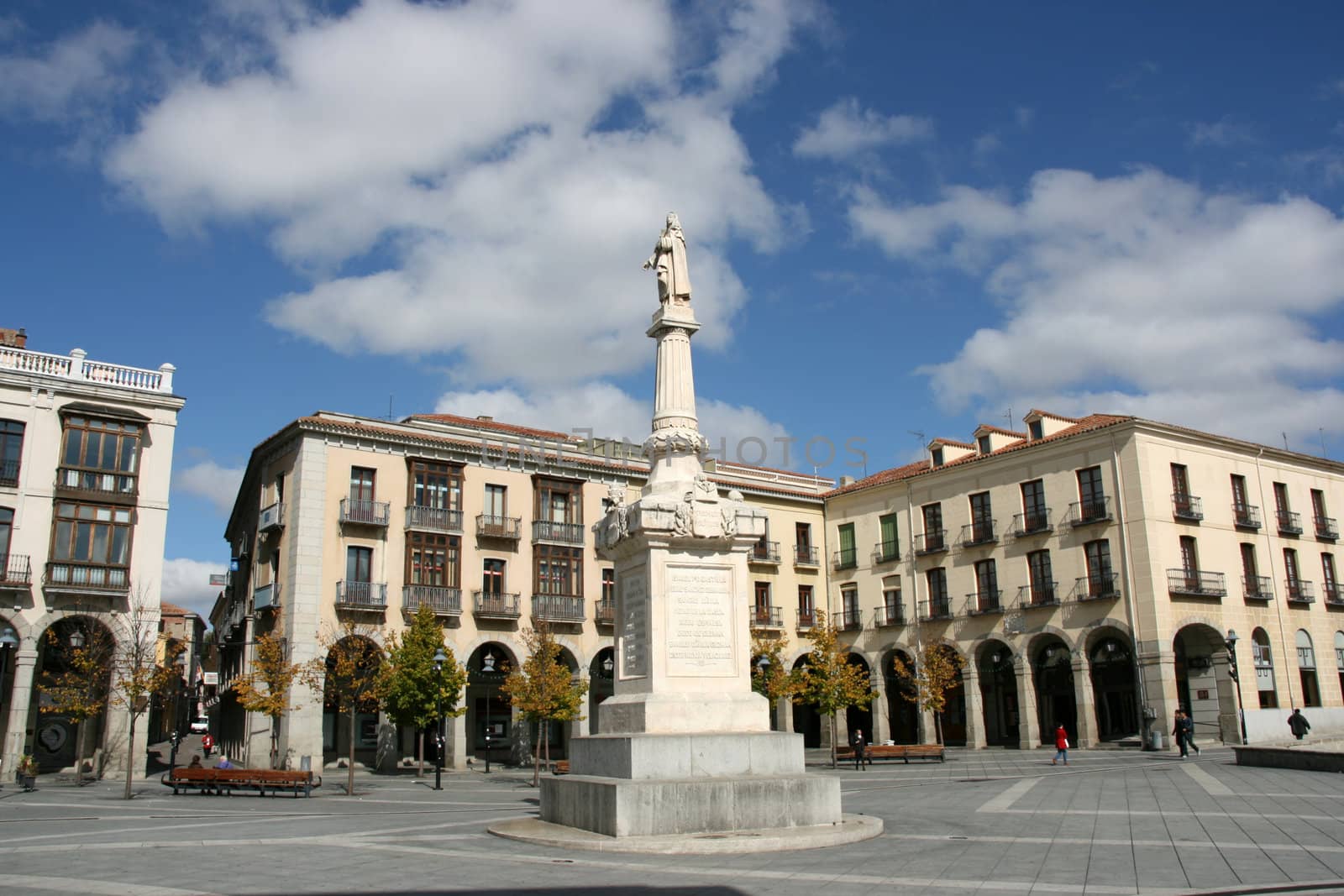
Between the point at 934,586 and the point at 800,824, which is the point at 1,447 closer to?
the point at 800,824

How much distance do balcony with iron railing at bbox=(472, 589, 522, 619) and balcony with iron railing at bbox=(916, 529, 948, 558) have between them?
58.6ft

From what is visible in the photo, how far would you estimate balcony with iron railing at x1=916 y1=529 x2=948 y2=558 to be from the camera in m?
45.8

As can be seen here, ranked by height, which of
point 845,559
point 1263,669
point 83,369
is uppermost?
point 83,369

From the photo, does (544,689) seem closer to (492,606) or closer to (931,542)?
(492,606)

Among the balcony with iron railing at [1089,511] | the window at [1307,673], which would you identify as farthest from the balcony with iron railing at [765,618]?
the window at [1307,673]

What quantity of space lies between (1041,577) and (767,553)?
12.4m

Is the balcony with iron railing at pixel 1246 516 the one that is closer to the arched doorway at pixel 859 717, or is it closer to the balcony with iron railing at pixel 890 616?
the balcony with iron railing at pixel 890 616

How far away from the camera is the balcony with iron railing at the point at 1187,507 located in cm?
3884

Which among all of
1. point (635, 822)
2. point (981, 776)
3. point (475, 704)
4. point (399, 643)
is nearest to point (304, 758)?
point (399, 643)

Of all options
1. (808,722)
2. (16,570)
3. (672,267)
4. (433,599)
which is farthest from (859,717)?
(672,267)

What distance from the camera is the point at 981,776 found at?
26.5 metres

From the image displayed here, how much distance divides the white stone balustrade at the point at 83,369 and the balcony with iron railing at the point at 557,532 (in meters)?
14.0

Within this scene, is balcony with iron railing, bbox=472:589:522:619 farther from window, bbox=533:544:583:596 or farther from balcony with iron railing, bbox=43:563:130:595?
balcony with iron railing, bbox=43:563:130:595

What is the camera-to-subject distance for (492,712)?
42.3m
